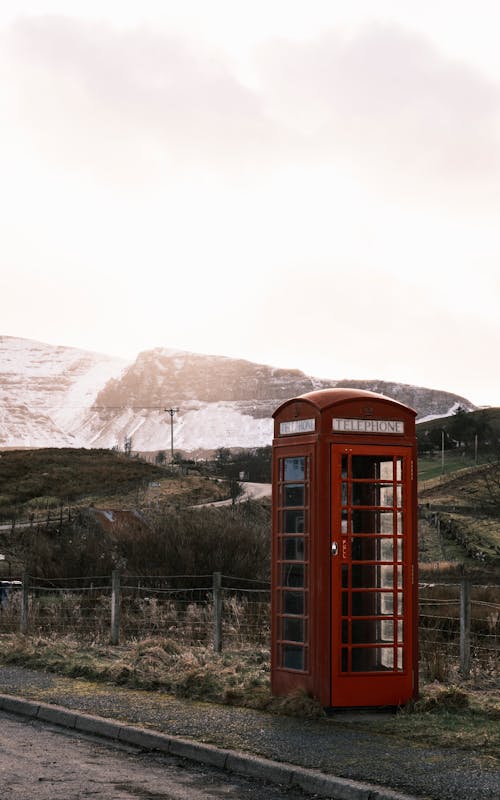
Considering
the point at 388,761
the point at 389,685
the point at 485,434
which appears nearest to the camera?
the point at 388,761

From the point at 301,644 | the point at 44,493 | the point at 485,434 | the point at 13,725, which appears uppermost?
the point at 485,434

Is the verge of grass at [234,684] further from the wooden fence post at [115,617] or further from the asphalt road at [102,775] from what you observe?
the asphalt road at [102,775]

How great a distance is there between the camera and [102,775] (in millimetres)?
8734

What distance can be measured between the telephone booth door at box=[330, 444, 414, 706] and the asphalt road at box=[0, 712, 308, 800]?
2231 millimetres

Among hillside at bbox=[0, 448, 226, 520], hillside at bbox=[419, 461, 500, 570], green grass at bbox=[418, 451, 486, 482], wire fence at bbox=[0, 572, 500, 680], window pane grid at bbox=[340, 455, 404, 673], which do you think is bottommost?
wire fence at bbox=[0, 572, 500, 680]

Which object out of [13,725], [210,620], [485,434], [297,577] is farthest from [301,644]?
[485,434]

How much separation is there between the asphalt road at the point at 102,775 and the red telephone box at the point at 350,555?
208 centimetres

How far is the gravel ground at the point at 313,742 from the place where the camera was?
810cm

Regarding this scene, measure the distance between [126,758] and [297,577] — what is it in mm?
2734

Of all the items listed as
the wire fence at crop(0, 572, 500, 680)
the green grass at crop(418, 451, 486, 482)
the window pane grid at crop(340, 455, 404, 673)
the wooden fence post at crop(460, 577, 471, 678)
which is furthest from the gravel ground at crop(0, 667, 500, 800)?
the green grass at crop(418, 451, 486, 482)

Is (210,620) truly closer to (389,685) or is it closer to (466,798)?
(389,685)

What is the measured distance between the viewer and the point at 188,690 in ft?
42.2

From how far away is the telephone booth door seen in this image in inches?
432

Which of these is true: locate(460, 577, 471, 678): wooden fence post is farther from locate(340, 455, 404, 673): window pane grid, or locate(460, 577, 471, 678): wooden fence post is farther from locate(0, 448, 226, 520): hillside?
locate(0, 448, 226, 520): hillside
